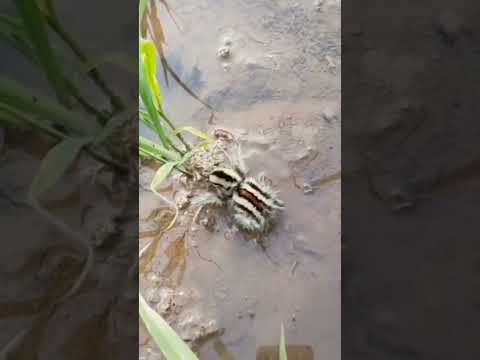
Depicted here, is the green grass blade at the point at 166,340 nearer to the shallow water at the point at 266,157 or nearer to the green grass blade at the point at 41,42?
Answer: the shallow water at the point at 266,157

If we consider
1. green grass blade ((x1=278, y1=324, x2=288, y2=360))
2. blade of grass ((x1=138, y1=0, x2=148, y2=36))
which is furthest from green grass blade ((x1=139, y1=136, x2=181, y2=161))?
green grass blade ((x1=278, y1=324, x2=288, y2=360))

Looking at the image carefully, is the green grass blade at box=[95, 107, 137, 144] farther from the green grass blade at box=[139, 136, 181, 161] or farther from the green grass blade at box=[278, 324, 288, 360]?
the green grass blade at box=[278, 324, 288, 360]

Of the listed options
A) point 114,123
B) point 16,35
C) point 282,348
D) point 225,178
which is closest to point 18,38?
point 16,35

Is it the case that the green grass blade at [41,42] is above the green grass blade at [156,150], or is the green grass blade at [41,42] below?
above

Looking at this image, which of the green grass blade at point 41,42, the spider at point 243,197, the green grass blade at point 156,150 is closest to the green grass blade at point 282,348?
the spider at point 243,197
